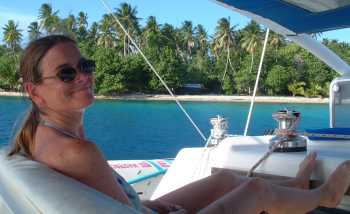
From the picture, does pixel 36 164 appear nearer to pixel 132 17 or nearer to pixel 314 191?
pixel 314 191

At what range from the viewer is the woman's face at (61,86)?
129cm

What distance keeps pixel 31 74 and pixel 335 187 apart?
3.21ft

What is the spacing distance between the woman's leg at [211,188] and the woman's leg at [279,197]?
0.08 meters

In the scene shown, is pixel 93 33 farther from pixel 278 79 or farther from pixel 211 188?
pixel 211 188

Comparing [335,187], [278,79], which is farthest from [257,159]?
[278,79]

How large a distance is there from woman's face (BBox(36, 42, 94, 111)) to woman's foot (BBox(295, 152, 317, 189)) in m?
0.75

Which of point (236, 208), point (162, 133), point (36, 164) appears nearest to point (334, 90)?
point (236, 208)

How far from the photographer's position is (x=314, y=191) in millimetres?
1603

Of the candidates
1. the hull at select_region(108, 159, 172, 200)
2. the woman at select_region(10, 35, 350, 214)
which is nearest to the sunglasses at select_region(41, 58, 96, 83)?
the woman at select_region(10, 35, 350, 214)

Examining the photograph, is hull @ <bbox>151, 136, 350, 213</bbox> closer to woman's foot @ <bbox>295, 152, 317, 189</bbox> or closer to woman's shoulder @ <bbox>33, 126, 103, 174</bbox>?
woman's foot @ <bbox>295, 152, 317, 189</bbox>

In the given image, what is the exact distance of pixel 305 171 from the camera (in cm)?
168

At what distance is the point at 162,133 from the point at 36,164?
18553 millimetres

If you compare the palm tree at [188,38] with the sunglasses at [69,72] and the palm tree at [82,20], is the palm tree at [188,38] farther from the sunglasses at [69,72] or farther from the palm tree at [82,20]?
the sunglasses at [69,72]

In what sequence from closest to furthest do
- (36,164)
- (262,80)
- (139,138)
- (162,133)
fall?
(36,164) < (139,138) < (162,133) < (262,80)
